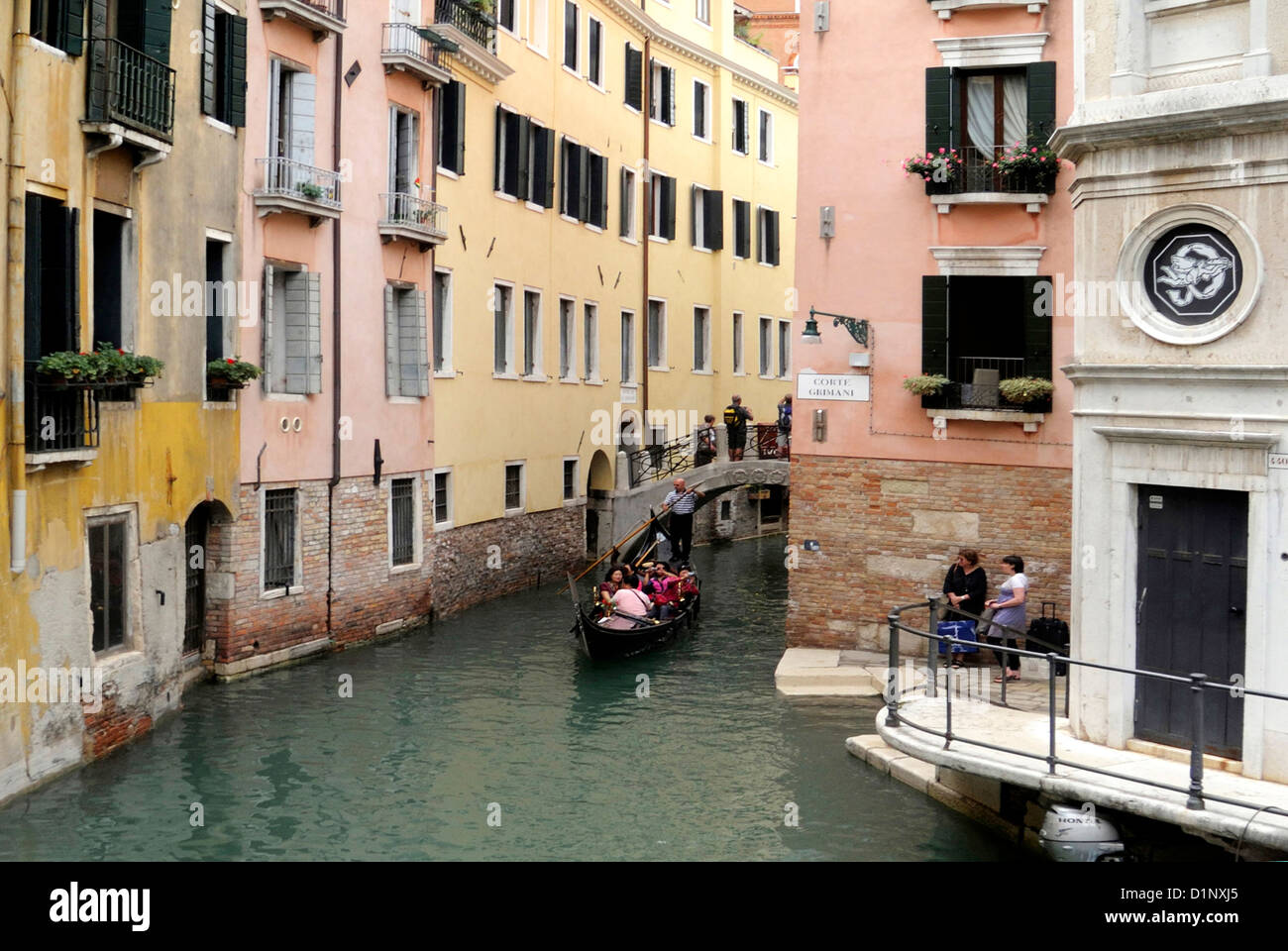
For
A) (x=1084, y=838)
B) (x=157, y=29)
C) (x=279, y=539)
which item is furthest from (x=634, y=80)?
(x=1084, y=838)

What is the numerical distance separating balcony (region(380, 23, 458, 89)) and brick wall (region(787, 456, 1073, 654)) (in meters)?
7.11

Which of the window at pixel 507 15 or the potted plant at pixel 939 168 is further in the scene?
the window at pixel 507 15

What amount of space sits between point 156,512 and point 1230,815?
30.1 feet

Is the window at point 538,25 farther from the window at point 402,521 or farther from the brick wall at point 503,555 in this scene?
the window at point 402,521

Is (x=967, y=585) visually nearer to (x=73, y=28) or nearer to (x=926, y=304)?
(x=926, y=304)

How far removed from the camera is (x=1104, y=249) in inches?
368

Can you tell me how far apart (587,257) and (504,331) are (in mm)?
3166

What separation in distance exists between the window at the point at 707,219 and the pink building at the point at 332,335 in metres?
10.4

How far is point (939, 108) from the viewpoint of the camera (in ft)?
50.6

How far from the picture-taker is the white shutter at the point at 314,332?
16.9 meters

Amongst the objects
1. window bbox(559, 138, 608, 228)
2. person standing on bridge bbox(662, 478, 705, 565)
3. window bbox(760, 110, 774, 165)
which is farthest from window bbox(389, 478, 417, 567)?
window bbox(760, 110, 774, 165)

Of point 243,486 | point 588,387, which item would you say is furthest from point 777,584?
point 243,486

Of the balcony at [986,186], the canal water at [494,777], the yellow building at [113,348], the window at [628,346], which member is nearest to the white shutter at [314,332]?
the yellow building at [113,348]
